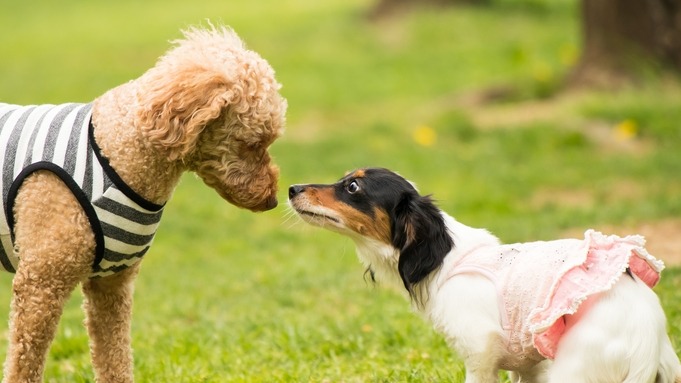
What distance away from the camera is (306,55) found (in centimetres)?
2011

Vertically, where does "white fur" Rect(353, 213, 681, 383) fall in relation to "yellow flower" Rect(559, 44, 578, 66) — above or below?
above

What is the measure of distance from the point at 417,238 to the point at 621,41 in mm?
9210

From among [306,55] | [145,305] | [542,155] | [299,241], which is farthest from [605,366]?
[306,55]

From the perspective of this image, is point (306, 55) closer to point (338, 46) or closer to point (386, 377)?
point (338, 46)

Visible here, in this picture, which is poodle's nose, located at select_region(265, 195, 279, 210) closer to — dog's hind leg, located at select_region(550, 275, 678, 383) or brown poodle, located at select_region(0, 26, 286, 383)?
brown poodle, located at select_region(0, 26, 286, 383)

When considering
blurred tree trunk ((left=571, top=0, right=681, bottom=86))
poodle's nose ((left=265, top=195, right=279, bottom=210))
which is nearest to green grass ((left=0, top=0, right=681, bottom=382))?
blurred tree trunk ((left=571, top=0, right=681, bottom=86))

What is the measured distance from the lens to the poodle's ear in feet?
14.0

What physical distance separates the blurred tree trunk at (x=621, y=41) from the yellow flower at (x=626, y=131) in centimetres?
117

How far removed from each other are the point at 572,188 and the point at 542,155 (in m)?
1.21

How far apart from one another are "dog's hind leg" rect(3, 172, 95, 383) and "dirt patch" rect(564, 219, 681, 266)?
437 centimetres

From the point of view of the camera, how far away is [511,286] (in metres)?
4.18

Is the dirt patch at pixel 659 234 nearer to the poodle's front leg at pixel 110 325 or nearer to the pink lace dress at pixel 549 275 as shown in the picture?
the pink lace dress at pixel 549 275

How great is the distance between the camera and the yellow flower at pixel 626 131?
11.5m

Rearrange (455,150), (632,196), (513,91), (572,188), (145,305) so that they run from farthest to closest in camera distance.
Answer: (513,91)
(455,150)
(572,188)
(632,196)
(145,305)
